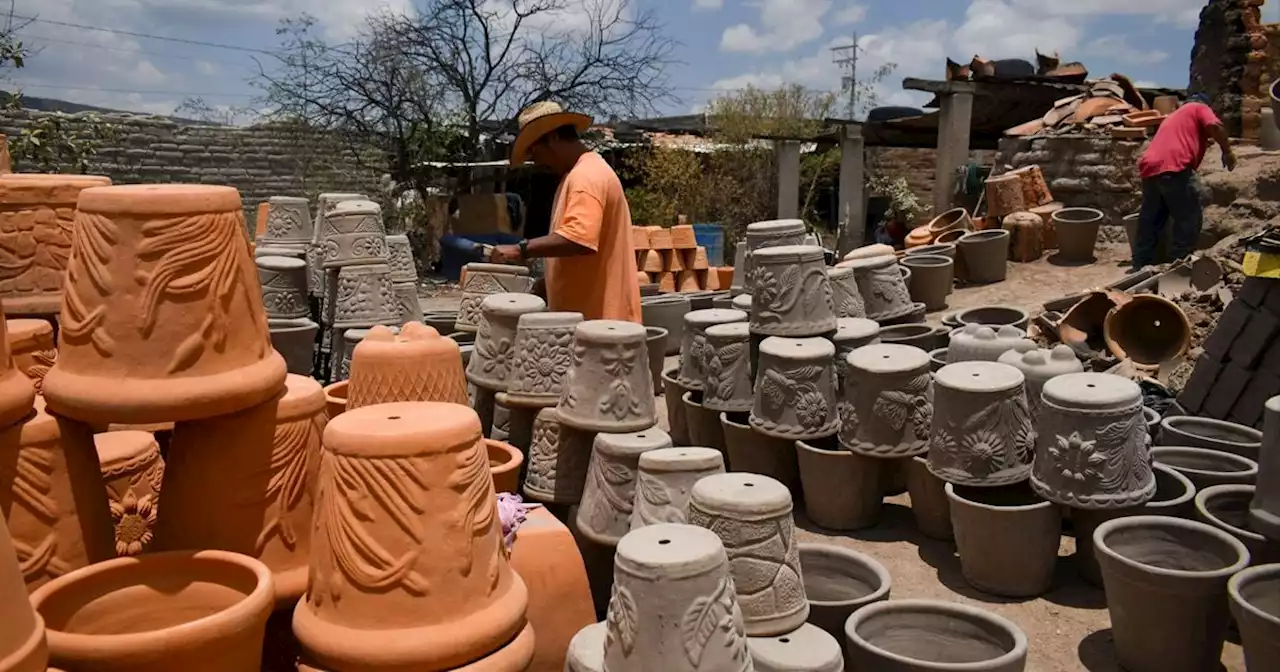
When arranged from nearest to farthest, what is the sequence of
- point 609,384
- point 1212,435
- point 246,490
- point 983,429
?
point 246,490 < point 609,384 < point 983,429 < point 1212,435

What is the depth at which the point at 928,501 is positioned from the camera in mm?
4000

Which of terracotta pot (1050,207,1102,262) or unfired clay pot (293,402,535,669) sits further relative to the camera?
terracotta pot (1050,207,1102,262)

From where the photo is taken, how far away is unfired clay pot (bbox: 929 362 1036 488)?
3516 millimetres

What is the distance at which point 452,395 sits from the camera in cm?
269

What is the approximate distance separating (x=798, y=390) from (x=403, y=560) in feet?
8.56

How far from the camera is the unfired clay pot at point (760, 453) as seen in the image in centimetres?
437

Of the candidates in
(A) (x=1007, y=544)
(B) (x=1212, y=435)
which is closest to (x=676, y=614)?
(A) (x=1007, y=544)

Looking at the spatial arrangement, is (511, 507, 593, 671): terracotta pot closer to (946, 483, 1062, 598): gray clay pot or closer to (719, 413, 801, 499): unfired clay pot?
(946, 483, 1062, 598): gray clay pot

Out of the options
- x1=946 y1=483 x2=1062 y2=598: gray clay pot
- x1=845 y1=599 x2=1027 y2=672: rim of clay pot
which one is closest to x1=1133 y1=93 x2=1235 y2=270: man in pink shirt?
x1=946 y1=483 x2=1062 y2=598: gray clay pot

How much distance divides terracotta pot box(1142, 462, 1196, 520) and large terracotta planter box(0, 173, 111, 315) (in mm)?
3405

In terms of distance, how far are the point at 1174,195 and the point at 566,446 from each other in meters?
6.28

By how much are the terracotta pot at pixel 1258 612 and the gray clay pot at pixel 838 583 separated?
906 mm

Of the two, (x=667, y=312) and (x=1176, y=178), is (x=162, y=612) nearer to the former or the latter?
(x=667, y=312)

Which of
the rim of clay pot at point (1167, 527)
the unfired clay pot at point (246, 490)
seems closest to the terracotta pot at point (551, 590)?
the unfired clay pot at point (246, 490)
